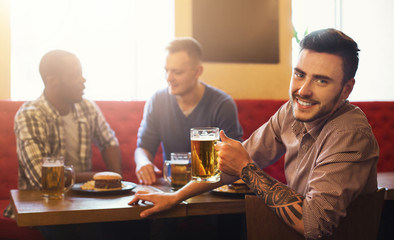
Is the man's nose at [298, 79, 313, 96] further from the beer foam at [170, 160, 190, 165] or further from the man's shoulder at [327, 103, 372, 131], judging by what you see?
the beer foam at [170, 160, 190, 165]

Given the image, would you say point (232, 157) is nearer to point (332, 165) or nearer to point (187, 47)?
point (332, 165)

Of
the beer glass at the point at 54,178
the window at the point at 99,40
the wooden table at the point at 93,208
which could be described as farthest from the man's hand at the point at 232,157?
the window at the point at 99,40

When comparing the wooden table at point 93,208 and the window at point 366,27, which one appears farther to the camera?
the window at point 366,27

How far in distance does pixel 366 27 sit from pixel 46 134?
351cm

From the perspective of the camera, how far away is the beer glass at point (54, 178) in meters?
1.72

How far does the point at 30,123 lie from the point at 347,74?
5.50ft

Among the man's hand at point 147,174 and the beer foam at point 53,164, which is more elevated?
the beer foam at point 53,164

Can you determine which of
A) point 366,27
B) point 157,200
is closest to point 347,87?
point 157,200

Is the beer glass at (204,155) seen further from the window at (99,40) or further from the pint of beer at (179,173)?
the window at (99,40)

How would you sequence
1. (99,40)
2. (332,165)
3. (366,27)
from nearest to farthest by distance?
(332,165)
(99,40)
(366,27)

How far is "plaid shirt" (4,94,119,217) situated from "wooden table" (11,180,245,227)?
43cm

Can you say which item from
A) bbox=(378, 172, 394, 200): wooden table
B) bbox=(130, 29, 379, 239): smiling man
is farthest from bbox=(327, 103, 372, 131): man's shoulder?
bbox=(378, 172, 394, 200): wooden table

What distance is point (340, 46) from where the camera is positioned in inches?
58.2

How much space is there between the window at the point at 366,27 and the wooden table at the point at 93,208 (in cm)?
303
